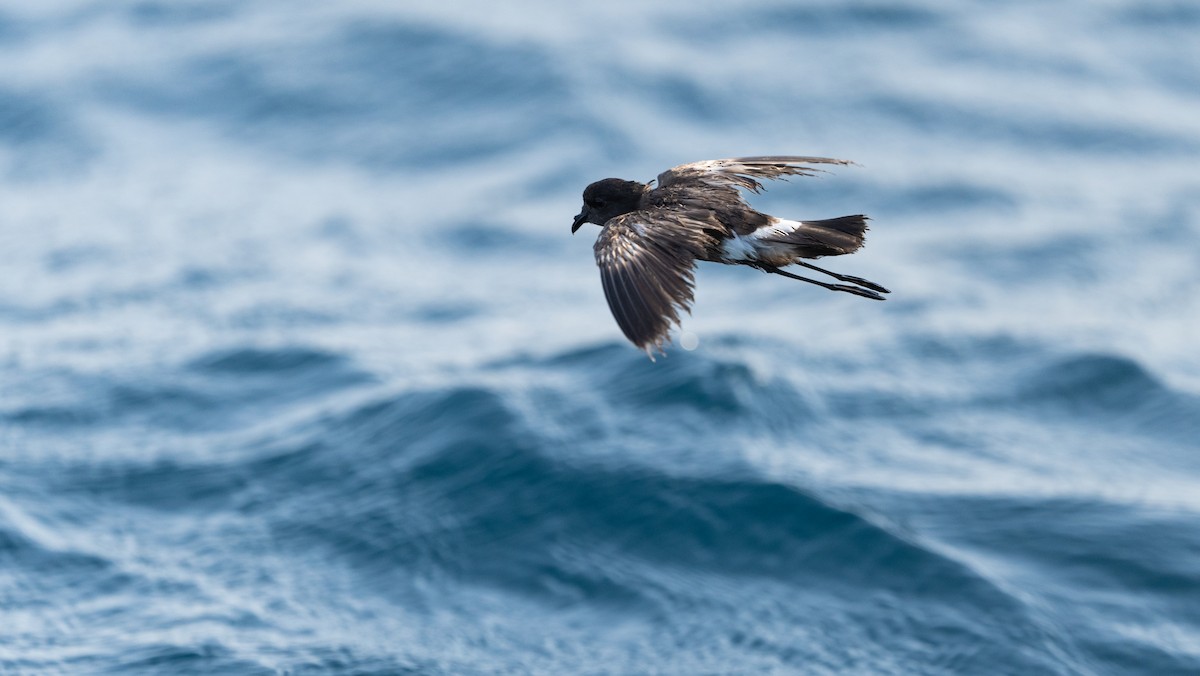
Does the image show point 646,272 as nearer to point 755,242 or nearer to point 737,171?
point 755,242

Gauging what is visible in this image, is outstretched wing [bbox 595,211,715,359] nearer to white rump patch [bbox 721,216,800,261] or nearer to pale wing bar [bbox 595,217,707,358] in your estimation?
pale wing bar [bbox 595,217,707,358]

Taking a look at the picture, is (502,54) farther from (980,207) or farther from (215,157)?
(980,207)

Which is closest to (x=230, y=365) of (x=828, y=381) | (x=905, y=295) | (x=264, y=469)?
(x=264, y=469)

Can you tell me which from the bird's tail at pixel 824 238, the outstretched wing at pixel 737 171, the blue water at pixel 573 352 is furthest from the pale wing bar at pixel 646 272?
the blue water at pixel 573 352

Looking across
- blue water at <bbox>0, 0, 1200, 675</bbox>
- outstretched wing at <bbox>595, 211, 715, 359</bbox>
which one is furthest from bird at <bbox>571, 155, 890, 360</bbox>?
blue water at <bbox>0, 0, 1200, 675</bbox>

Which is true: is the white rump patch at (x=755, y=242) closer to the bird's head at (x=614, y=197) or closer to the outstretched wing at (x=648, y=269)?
the outstretched wing at (x=648, y=269)

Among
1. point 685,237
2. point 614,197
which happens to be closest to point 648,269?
point 685,237
